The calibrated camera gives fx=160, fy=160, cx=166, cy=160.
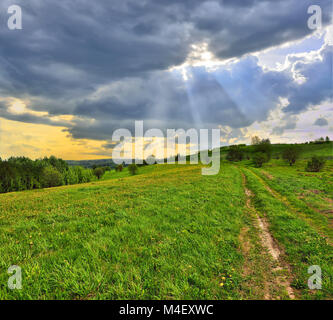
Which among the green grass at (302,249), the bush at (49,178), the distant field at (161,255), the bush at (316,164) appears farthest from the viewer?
the bush at (49,178)

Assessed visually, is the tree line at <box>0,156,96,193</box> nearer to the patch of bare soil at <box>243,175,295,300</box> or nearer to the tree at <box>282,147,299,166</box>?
the patch of bare soil at <box>243,175,295,300</box>

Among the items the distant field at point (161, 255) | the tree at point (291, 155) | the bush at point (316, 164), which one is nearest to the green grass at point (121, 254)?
the distant field at point (161, 255)

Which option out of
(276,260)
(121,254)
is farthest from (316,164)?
(121,254)

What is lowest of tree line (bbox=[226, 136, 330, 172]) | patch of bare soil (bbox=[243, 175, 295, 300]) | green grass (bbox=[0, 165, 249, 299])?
patch of bare soil (bbox=[243, 175, 295, 300])

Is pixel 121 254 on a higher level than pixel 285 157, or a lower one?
lower

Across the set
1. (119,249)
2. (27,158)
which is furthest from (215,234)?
(27,158)

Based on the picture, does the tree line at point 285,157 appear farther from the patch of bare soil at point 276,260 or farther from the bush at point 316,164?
the patch of bare soil at point 276,260

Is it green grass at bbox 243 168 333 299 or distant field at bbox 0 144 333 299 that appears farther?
green grass at bbox 243 168 333 299

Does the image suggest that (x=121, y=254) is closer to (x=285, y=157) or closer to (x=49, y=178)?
(x=49, y=178)

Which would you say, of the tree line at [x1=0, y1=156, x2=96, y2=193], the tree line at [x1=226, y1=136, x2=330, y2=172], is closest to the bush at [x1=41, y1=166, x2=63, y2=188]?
the tree line at [x1=0, y1=156, x2=96, y2=193]

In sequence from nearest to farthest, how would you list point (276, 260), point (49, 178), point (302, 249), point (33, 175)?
1. point (276, 260)
2. point (302, 249)
3. point (33, 175)
4. point (49, 178)

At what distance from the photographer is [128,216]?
9.57 metres

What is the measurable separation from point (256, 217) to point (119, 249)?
32.3ft
